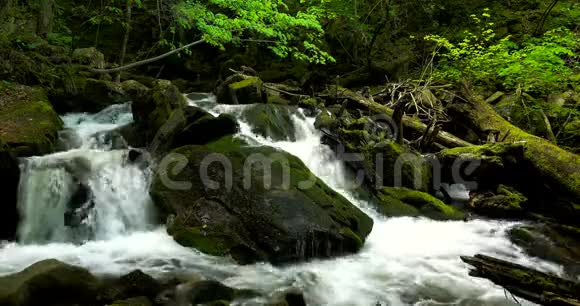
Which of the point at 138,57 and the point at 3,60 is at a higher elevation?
the point at 138,57

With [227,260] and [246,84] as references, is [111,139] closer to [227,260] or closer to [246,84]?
[246,84]

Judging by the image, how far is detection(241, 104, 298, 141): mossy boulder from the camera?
10461 millimetres

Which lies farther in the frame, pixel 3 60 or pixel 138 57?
pixel 138 57

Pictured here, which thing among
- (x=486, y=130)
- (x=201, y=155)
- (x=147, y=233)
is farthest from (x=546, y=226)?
(x=147, y=233)

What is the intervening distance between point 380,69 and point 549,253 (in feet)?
35.3

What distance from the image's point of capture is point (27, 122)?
830 centimetres

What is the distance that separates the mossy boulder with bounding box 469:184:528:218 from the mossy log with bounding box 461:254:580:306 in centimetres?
379

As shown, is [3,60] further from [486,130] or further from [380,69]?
[380,69]

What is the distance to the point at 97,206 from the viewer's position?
6965 millimetres

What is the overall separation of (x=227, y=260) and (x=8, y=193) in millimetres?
3642

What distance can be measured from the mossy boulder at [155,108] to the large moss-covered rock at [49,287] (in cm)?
497

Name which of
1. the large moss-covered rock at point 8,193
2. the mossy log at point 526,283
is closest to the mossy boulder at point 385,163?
the mossy log at point 526,283

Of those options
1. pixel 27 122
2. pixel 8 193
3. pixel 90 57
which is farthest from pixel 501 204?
pixel 90 57

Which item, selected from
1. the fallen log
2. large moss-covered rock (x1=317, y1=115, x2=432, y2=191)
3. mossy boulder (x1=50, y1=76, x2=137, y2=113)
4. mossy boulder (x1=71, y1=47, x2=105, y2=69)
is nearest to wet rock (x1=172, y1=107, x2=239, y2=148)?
large moss-covered rock (x1=317, y1=115, x2=432, y2=191)
